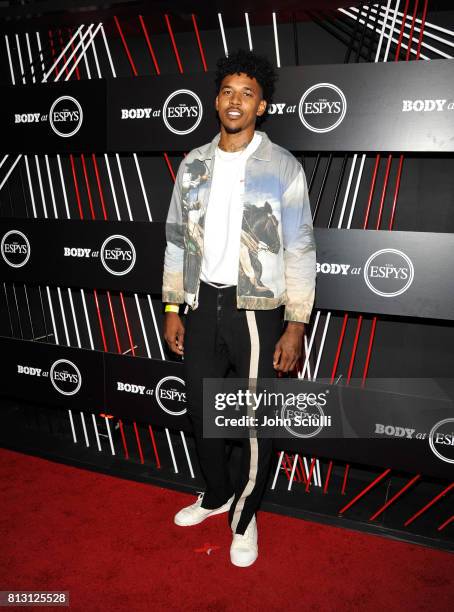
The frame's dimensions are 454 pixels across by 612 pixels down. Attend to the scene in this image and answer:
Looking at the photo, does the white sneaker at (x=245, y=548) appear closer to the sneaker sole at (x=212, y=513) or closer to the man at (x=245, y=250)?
the man at (x=245, y=250)

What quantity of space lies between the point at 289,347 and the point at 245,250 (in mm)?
367

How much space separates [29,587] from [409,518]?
1512 mm

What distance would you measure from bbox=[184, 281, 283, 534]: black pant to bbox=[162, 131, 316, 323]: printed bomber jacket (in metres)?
0.06

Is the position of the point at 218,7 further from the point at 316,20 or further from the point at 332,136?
the point at 332,136

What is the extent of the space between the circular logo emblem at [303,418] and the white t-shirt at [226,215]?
700 millimetres

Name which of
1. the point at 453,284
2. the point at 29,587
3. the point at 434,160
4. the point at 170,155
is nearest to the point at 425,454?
the point at 453,284

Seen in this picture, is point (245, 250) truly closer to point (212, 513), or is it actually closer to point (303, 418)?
point (303, 418)

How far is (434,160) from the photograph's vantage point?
2217mm

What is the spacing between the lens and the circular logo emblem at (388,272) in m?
2.03

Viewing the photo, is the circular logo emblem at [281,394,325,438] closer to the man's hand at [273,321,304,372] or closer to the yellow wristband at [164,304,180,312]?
the man's hand at [273,321,304,372]

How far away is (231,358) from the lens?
6.52 ft

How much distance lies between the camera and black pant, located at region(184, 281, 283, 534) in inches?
74.8

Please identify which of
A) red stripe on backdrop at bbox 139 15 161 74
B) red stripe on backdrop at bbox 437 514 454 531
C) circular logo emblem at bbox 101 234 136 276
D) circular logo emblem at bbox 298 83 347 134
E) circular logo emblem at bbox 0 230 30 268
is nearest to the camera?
circular logo emblem at bbox 298 83 347 134

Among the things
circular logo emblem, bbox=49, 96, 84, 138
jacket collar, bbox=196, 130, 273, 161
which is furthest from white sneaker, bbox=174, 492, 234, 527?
circular logo emblem, bbox=49, 96, 84, 138
